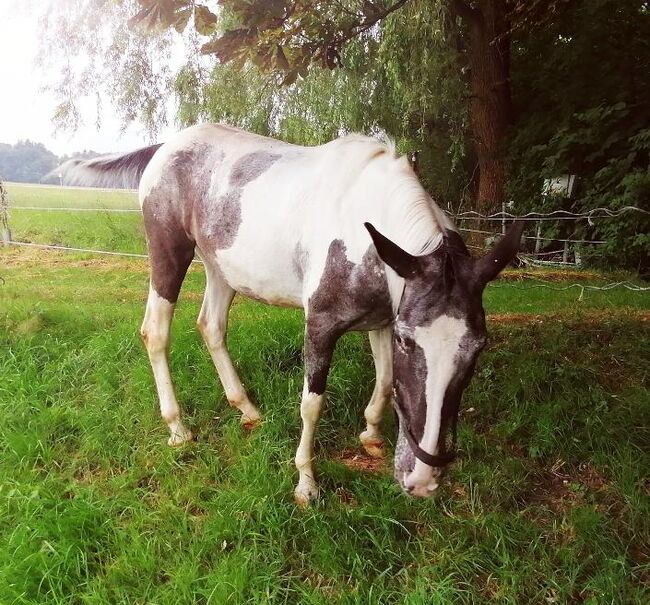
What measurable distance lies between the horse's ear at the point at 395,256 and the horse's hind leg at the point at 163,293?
199 cm

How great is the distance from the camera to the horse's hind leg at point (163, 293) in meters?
3.65

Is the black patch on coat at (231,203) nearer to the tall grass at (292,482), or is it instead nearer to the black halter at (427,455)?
the tall grass at (292,482)

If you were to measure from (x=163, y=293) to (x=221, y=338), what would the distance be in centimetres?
52

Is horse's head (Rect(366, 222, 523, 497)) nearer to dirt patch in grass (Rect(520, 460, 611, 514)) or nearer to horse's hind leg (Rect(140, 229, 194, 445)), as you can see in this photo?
dirt patch in grass (Rect(520, 460, 611, 514))

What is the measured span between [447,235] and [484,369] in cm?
203

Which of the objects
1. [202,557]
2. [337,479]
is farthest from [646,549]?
[202,557]

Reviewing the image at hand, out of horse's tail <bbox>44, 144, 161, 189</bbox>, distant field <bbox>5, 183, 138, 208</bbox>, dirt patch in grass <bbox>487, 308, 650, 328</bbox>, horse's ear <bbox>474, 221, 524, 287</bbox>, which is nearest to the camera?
horse's ear <bbox>474, 221, 524, 287</bbox>

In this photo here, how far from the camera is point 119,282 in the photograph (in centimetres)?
756

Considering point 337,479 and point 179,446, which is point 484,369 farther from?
point 179,446

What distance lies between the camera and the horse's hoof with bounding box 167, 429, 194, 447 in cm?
340

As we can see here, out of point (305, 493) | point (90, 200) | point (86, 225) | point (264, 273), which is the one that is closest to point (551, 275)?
point (264, 273)

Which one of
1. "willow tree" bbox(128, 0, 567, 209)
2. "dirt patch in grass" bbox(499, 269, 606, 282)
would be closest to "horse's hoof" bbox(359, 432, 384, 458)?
"willow tree" bbox(128, 0, 567, 209)

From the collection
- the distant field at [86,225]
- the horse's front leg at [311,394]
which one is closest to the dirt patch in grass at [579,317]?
the horse's front leg at [311,394]

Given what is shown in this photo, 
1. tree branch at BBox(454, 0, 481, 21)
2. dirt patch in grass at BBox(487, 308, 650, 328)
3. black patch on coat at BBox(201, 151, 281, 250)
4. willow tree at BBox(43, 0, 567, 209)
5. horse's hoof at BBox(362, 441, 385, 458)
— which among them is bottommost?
horse's hoof at BBox(362, 441, 385, 458)
